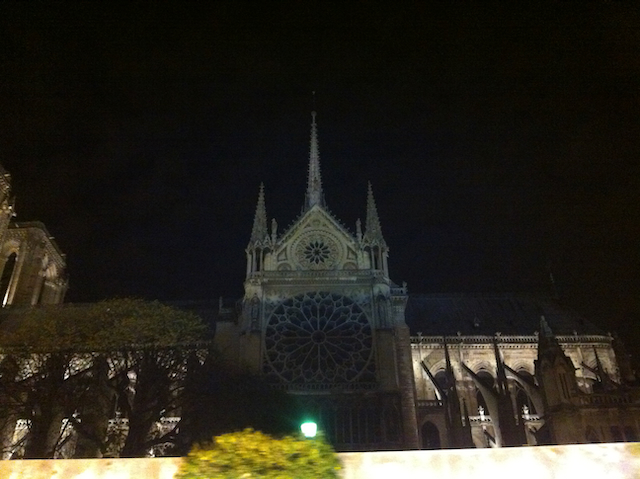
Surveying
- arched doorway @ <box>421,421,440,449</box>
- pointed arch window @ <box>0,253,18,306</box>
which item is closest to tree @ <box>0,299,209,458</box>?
arched doorway @ <box>421,421,440,449</box>

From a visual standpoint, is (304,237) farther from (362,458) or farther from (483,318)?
(362,458)

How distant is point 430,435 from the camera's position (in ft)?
119

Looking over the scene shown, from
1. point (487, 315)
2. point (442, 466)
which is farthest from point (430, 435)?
point (442, 466)

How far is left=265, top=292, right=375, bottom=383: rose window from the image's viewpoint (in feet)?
116

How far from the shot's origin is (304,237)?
135ft

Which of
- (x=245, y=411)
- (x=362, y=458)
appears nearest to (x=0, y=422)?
(x=245, y=411)

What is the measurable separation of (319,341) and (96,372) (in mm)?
14900

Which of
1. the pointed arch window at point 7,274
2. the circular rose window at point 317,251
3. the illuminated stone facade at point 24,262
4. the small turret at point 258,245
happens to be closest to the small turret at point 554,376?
the circular rose window at point 317,251

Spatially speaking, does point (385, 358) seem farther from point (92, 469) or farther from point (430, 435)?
point (92, 469)

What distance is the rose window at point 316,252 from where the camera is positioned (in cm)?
4034

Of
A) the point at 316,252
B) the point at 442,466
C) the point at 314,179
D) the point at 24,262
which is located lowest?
the point at 442,466

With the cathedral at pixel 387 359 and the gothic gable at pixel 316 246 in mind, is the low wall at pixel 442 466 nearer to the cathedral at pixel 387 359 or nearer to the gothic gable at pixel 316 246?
the cathedral at pixel 387 359

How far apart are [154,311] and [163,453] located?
7741mm

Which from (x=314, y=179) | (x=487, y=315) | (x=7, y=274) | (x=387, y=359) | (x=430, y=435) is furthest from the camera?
(x=7, y=274)
